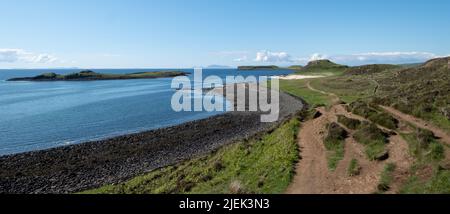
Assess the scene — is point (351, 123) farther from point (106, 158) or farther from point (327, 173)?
point (106, 158)

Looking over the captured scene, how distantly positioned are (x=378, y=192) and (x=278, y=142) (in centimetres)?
1475

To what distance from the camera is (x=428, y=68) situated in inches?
3209

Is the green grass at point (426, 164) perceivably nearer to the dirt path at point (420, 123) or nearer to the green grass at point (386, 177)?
the green grass at point (386, 177)

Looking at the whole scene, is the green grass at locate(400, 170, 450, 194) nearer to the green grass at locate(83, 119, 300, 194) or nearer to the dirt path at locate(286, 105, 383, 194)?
the dirt path at locate(286, 105, 383, 194)

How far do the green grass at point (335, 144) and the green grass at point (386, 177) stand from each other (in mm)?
3032

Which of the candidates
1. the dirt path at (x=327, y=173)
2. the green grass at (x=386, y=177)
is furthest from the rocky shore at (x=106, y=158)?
the green grass at (x=386, y=177)

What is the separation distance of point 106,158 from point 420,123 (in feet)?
107

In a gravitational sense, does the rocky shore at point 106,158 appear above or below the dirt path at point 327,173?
below

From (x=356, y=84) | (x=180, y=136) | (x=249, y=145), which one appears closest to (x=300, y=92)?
(x=356, y=84)

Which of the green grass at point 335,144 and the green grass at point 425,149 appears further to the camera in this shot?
the green grass at point 335,144

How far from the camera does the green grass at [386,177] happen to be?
19.0 metres

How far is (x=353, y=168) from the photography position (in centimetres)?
2248

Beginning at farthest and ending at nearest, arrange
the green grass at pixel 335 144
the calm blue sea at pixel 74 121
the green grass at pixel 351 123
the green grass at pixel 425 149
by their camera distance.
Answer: the calm blue sea at pixel 74 121
the green grass at pixel 351 123
the green grass at pixel 335 144
the green grass at pixel 425 149
